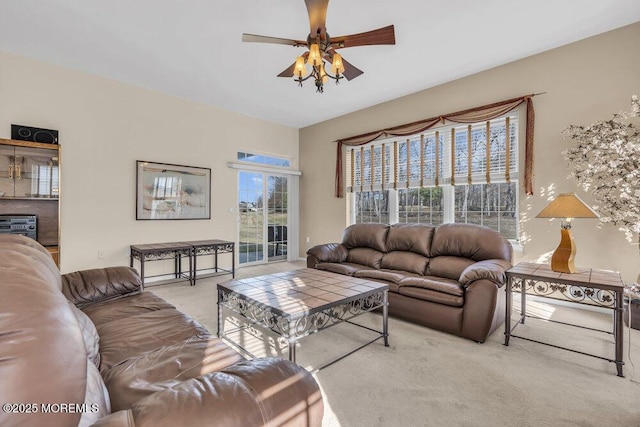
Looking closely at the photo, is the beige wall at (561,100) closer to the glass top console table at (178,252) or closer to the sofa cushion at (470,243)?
the sofa cushion at (470,243)

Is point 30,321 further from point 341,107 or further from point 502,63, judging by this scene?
point 341,107

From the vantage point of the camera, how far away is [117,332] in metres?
1.72

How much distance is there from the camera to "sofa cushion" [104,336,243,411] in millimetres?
1142

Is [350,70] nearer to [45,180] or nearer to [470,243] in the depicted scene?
[470,243]

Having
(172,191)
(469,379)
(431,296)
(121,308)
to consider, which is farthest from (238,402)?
(172,191)

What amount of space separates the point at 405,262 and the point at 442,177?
5.62ft

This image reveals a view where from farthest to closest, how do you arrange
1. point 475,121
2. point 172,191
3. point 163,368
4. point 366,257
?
point 172,191
point 475,121
point 366,257
point 163,368

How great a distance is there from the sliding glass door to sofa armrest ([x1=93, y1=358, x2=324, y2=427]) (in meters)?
5.19

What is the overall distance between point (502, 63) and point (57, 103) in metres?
5.96

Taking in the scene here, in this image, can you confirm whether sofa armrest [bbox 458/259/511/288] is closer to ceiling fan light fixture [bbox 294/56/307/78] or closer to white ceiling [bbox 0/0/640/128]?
ceiling fan light fixture [bbox 294/56/307/78]

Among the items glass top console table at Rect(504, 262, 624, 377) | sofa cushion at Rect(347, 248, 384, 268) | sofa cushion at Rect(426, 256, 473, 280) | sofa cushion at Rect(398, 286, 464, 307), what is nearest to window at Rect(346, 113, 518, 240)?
sofa cushion at Rect(426, 256, 473, 280)

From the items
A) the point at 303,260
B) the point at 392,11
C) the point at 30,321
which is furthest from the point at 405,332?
the point at 303,260

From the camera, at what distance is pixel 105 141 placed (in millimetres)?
4344

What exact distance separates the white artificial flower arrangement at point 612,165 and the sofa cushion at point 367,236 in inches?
89.0
